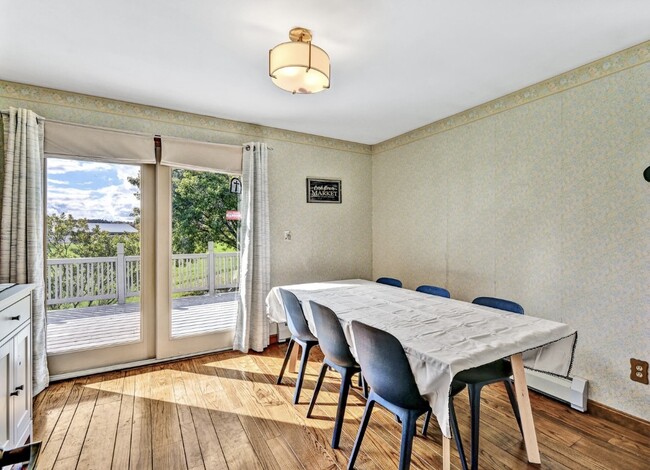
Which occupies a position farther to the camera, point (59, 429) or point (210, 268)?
point (210, 268)

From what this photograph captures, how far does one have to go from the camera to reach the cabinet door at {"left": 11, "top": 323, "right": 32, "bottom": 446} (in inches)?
66.5

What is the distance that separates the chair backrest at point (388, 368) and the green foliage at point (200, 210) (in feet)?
7.65

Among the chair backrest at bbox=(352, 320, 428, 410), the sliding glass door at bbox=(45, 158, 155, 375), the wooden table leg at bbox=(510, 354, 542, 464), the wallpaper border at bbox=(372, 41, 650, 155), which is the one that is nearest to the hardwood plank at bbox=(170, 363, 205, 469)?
the sliding glass door at bbox=(45, 158, 155, 375)

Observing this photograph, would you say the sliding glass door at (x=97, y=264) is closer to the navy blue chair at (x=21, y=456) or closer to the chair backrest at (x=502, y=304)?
the navy blue chair at (x=21, y=456)

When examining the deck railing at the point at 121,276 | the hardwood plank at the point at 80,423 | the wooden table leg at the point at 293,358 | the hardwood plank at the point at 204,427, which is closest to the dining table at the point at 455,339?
the wooden table leg at the point at 293,358

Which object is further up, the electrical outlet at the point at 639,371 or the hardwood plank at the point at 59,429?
the electrical outlet at the point at 639,371

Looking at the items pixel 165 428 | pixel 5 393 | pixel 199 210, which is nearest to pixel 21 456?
pixel 5 393

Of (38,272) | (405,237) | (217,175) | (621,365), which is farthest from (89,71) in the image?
(621,365)

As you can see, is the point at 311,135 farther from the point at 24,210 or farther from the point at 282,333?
the point at 24,210

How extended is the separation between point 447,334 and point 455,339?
78 mm

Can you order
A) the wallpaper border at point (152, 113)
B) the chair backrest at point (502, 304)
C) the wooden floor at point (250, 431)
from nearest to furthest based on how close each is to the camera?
the wooden floor at point (250, 431) → the chair backrest at point (502, 304) → the wallpaper border at point (152, 113)

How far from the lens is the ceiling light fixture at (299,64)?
1766 mm

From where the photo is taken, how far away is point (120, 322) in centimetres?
306

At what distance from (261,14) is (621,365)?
3191mm
